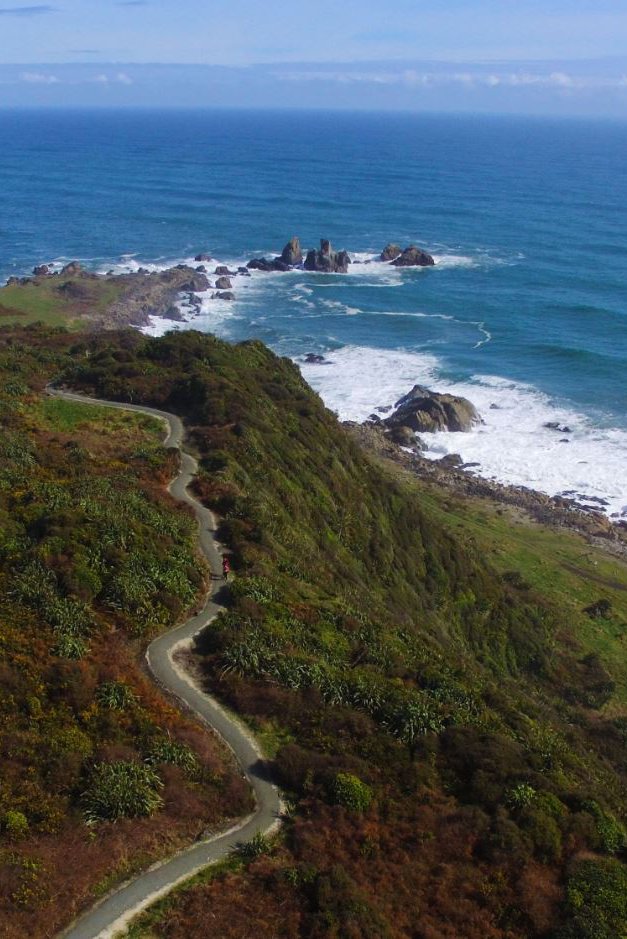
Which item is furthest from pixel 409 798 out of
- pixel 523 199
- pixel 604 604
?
pixel 523 199

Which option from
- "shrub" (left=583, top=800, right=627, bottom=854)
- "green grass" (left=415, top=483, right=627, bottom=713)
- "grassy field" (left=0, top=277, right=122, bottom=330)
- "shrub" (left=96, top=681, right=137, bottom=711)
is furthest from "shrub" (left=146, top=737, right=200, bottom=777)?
"grassy field" (left=0, top=277, right=122, bottom=330)

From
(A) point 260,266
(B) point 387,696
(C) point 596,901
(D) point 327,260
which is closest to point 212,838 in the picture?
(B) point 387,696

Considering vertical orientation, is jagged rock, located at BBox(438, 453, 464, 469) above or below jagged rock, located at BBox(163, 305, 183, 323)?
below

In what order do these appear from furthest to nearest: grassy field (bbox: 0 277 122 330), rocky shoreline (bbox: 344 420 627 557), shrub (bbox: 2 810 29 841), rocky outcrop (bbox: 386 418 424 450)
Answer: grassy field (bbox: 0 277 122 330)
rocky outcrop (bbox: 386 418 424 450)
rocky shoreline (bbox: 344 420 627 557)
shrub (bbox: 2 810 29 841)

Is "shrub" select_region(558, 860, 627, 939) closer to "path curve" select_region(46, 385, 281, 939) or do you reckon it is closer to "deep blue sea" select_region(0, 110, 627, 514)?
"path curve" select_region(46, 385, 281, 939)

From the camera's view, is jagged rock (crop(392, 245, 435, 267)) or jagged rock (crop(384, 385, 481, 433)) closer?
jagged rock (crop(384, 385, 481, 433))

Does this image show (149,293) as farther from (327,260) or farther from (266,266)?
(327,260)
